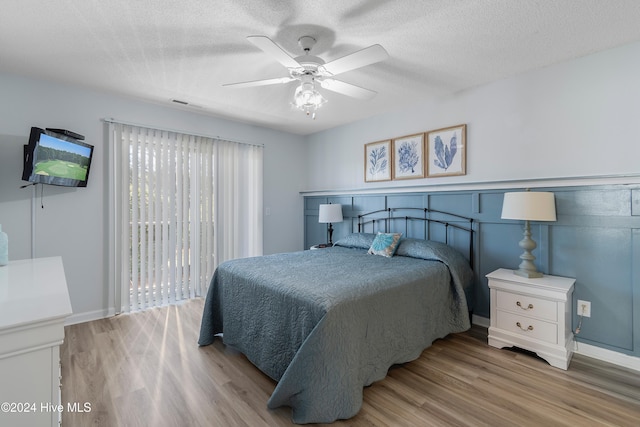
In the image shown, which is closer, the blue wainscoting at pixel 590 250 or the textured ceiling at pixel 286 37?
the textured ceiling at pixel 286 37

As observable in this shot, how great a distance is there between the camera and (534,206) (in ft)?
7.76

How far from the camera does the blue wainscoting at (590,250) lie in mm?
2217

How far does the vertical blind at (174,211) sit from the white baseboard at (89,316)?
107 mm

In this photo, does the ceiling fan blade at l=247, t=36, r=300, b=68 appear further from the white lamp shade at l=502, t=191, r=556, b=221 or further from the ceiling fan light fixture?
the white lamp shade at l=502, t=191, r=556, b=221

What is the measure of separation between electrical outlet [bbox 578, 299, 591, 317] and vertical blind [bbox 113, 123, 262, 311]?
380cm

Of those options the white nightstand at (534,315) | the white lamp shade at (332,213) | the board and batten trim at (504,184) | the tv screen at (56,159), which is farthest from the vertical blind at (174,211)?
the white nightstand at (534,315)

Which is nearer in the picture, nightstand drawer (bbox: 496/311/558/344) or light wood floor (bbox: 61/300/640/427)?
light wood floor (bbox: 61/300/640/427)

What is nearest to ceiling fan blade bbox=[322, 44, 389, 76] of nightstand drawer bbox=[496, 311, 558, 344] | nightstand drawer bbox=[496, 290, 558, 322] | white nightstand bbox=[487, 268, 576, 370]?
white nightstand bbox=[487, 268, 576, 370]

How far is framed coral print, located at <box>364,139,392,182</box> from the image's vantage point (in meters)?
3.84

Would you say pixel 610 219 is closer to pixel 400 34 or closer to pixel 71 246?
pixel 400 34

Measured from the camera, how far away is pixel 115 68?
2588 millimetres

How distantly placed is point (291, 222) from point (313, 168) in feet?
3.26

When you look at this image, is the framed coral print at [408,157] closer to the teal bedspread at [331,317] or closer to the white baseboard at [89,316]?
the teal bedspread at [331,317]

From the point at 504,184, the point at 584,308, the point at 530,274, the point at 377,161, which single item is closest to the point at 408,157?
the point at 377,161
